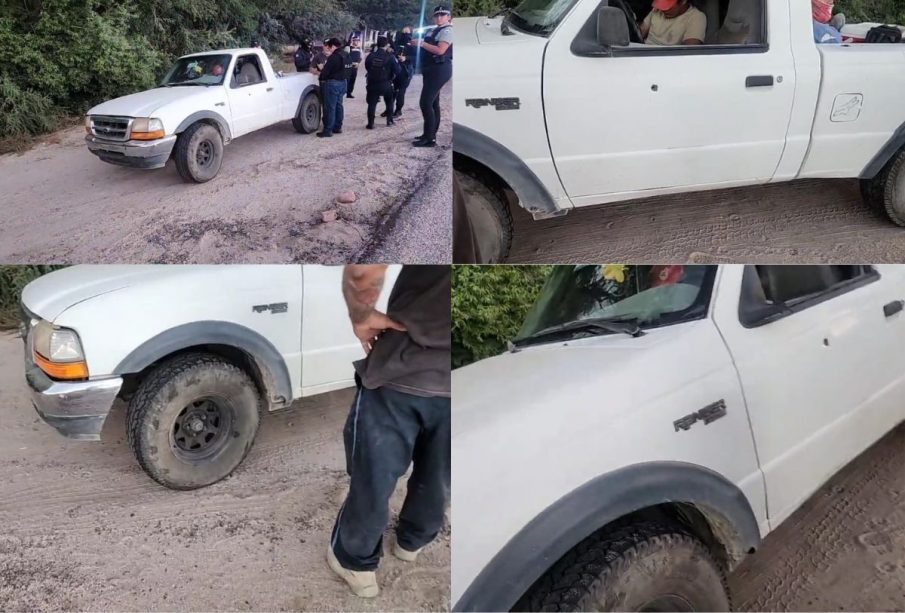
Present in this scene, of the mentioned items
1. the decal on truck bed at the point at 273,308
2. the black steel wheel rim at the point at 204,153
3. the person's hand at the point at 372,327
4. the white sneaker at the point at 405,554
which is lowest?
the white sneaker at the point at 405,554

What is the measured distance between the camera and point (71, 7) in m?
1.56

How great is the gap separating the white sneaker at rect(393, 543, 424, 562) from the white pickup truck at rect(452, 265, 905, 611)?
24 centimetres

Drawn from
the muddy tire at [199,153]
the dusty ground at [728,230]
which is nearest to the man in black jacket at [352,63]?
the muddy tire at [199,153]

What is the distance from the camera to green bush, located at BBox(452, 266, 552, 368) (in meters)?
1.58

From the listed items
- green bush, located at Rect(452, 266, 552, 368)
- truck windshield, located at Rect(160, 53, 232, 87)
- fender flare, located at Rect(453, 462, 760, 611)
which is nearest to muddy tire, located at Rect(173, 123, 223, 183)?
truck windshield, located at Rect(160, 53, 232, 87)

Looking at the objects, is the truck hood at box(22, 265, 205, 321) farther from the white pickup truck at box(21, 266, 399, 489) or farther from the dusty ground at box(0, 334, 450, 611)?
the dusty ground at box(0, 334, 450, 611)

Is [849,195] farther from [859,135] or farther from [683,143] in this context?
[683,143]

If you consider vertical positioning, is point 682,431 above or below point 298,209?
below

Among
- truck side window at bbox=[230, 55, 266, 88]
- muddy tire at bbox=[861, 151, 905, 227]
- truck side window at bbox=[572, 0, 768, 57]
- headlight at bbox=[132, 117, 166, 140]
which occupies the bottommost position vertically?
muddy tire at bbox=[861, 151, 905, 227]

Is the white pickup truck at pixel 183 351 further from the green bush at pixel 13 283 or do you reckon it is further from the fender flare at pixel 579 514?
the fender flare at pixel 579 514

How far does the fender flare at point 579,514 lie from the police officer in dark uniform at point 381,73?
110cm

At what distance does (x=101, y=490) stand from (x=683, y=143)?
189cm

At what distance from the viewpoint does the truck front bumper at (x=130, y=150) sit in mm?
1600

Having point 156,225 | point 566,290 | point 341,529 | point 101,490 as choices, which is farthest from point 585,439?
point 101,490
